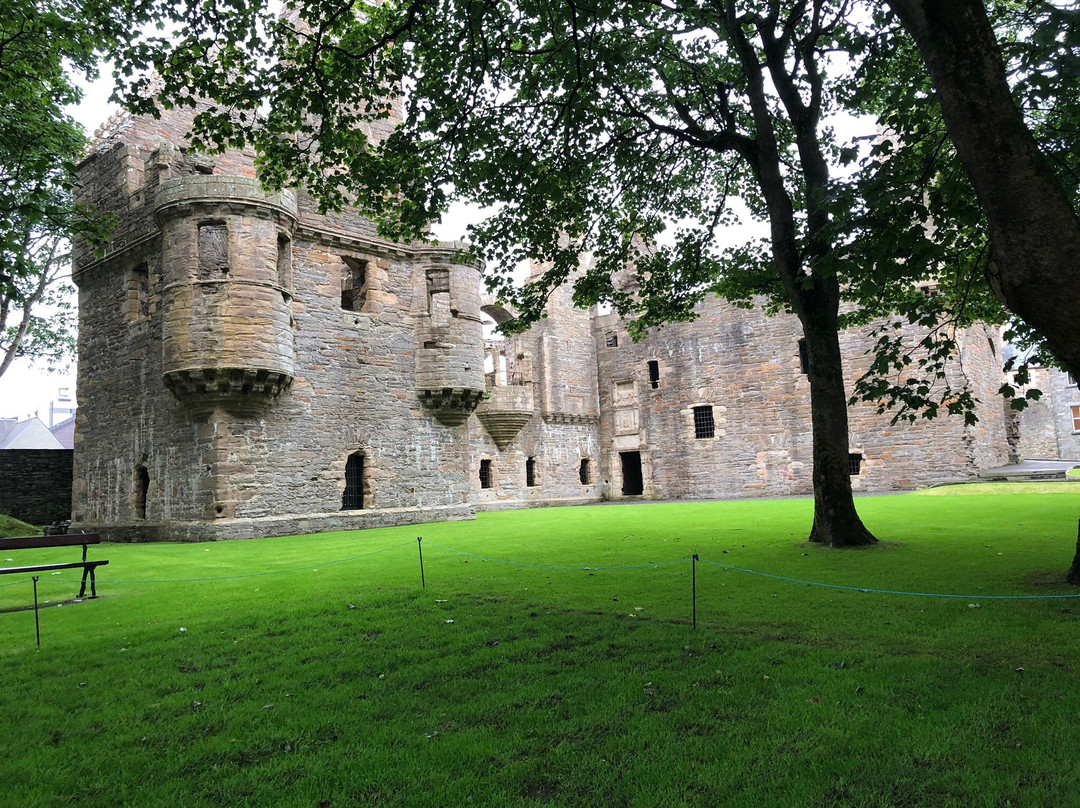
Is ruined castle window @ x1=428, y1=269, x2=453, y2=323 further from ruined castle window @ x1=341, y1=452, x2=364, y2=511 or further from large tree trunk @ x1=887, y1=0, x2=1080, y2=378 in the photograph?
large tree trunk @ x1=887, y1=0, x2=1080, y2=378

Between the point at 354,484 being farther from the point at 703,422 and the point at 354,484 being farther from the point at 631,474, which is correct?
the point at 631,474

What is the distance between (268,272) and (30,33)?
7753 millimetres

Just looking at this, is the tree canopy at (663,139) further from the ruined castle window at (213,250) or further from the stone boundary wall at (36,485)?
the stone boundary wall at (36,485)

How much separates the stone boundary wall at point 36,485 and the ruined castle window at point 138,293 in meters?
6.13

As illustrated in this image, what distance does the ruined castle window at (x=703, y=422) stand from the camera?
30891 millimetres

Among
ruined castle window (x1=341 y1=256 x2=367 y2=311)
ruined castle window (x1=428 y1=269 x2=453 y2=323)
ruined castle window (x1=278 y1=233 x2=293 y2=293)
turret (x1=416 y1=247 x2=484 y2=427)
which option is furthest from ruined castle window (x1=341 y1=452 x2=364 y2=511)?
ruined castle window (x1=278 y1=233 x2=293 y2=293)

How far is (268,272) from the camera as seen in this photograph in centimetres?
1605

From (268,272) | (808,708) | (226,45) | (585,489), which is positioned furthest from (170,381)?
(585,489)

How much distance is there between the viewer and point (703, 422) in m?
31.1

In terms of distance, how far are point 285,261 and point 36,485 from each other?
10.9 metres

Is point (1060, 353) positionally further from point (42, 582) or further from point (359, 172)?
point (42, 582)

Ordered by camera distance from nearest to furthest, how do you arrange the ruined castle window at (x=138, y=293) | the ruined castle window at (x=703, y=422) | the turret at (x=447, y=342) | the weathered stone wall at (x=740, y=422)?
the ruined castle window at (x=138, y=293)
the turret at (x=447, y=342)
the weathered stone wall at (x=740, y=422)
the ruined castle window at (x=703, y=422)

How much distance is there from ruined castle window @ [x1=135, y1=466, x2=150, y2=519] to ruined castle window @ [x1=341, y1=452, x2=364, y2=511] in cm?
499

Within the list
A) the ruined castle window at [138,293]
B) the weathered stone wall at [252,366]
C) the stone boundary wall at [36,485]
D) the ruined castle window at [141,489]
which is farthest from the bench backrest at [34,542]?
the stone boundary wall at [36,485]
